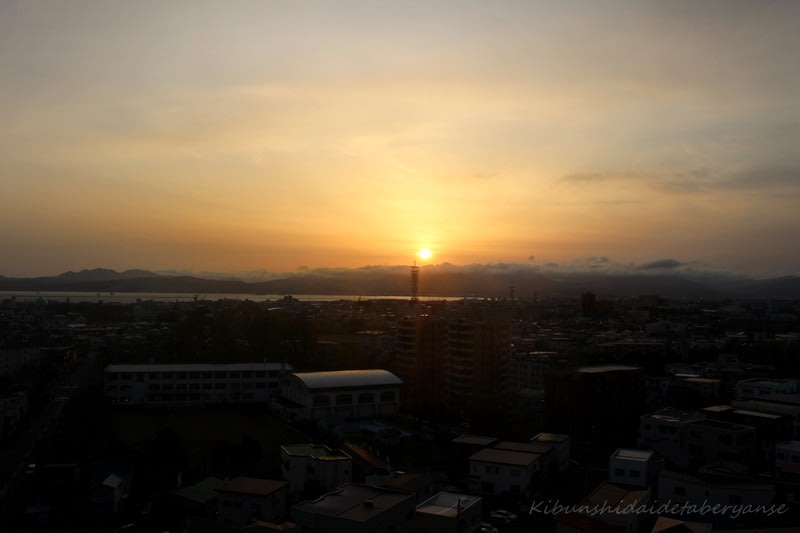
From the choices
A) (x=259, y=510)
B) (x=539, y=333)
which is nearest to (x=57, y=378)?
(x=259, y=510)

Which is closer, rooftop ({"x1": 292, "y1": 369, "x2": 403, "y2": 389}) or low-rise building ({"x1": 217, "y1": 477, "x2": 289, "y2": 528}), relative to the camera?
low-rise building ({"x1": 217, "y1": 477, "x2": 289, "y2": 528})

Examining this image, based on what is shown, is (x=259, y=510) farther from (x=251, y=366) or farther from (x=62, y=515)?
(x=251, y=366)

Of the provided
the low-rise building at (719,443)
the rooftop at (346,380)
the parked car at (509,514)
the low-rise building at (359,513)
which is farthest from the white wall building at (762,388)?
the low-rise building at (359,513)

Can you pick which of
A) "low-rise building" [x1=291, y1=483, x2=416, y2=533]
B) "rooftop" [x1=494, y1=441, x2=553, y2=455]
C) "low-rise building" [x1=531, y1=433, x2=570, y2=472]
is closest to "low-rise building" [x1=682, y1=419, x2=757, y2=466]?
"low-rise building" [x1=531, y1=433, x2=570, y2=472]

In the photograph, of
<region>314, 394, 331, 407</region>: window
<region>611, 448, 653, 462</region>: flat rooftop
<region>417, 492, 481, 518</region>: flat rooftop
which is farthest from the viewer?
<region>314, 394, 331, 407</region>: window

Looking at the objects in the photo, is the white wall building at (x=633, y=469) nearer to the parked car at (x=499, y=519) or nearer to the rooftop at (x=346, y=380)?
the parked car at (x=499, y=519)

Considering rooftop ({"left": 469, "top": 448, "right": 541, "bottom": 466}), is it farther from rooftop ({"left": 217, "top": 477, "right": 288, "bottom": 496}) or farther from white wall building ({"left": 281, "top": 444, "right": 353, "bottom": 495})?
rooftop ({"left": 217, "top": 477, "right": 288, "bottom": 496})
